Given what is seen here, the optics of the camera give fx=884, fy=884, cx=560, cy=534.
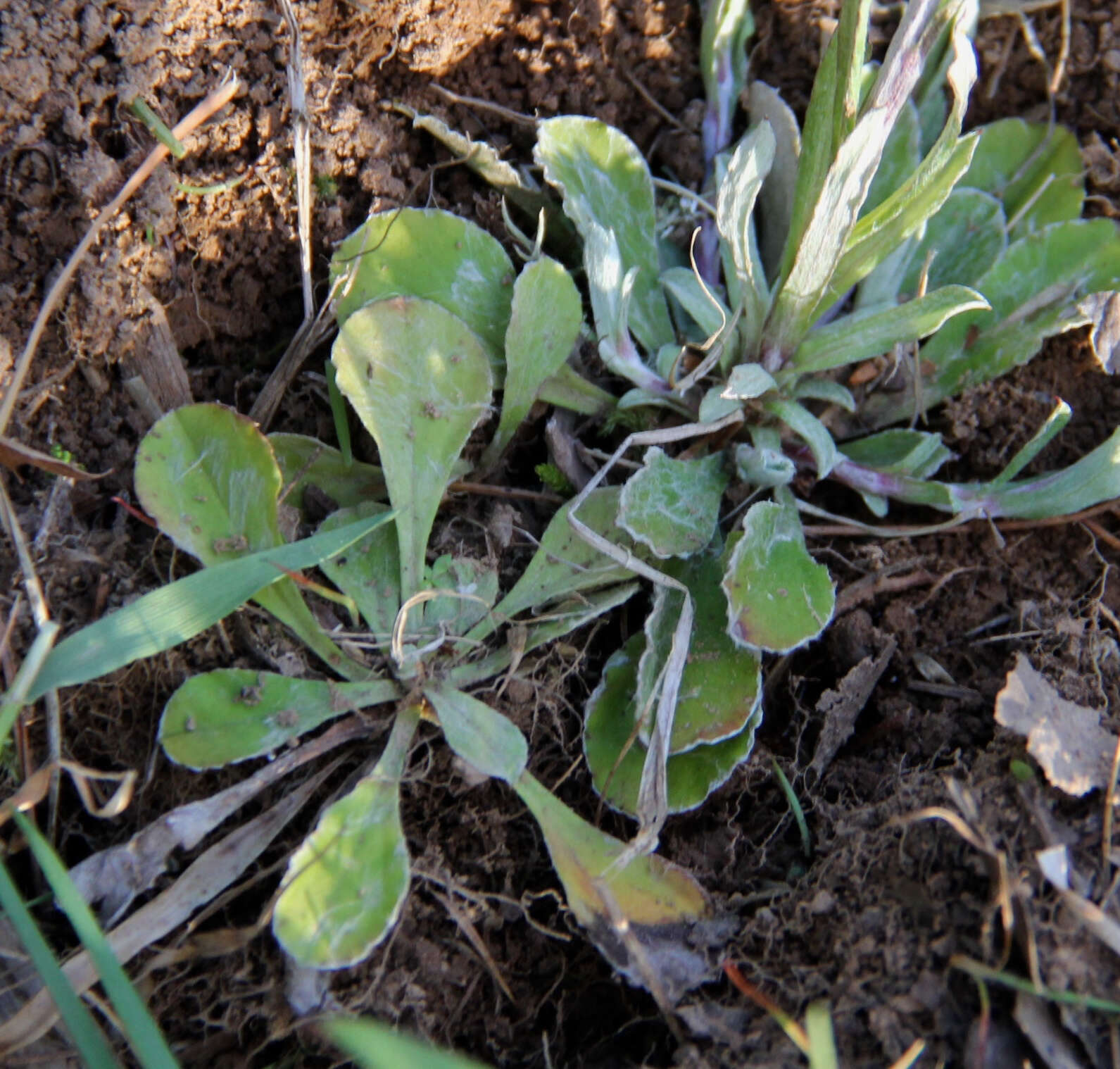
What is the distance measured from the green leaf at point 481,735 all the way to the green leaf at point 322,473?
344 millimetres

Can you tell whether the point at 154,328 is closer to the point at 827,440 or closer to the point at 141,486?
the point at 141,486

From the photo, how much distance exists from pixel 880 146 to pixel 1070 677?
0.70 metres

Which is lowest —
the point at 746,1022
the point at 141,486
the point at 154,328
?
the point at 746,1022

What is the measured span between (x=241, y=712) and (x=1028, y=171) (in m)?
1.58

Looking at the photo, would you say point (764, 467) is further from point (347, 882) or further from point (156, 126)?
point (156, 126)

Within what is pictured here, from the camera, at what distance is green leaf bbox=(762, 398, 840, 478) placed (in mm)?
1277

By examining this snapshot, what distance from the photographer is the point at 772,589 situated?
3.83ft

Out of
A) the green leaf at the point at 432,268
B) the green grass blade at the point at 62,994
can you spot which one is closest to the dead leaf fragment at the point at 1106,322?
the green leaf at the point at 432,268

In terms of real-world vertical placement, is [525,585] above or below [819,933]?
above

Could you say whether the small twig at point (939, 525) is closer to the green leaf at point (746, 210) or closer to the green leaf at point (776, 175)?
the green leaf at point (746, 210)

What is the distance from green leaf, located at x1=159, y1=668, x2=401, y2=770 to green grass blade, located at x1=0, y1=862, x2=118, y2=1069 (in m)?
0.21

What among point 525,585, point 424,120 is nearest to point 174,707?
point 525,585

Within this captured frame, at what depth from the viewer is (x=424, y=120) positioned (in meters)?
1.36

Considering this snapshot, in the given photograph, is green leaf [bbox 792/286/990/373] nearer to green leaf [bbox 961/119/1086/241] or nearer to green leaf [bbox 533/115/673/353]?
green leaf [bbox 533/115/673/353]
